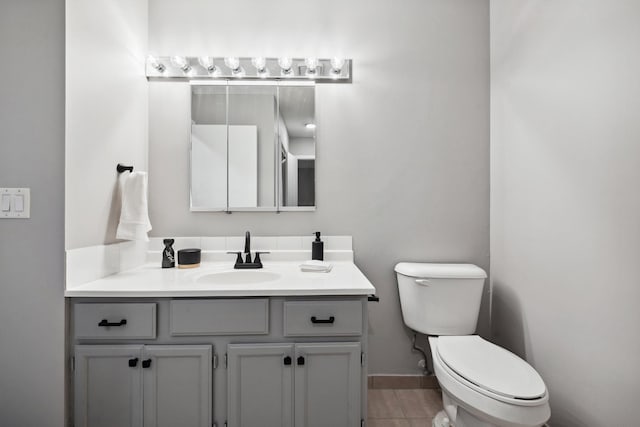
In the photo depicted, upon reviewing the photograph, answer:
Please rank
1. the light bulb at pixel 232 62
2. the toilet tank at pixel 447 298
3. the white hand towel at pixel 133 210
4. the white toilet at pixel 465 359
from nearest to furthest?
the white toilet at pixel 465 359, the white hand towel at pixel 133 210, the toilet tank at pixel 447 298, the light bulb at pixel 232 62

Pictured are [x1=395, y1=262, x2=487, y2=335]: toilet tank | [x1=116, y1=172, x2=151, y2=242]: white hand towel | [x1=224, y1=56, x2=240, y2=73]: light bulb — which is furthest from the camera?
[x1=224, y1=56, x2=240, y2=73]: light bulb

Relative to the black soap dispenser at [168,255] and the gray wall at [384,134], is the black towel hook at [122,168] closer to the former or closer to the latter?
the gray wall at [384,134]

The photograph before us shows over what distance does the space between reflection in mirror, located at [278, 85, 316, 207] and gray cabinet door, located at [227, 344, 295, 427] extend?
87 centimetres

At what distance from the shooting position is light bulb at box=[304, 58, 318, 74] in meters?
1.74

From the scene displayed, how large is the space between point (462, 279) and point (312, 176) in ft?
3.39

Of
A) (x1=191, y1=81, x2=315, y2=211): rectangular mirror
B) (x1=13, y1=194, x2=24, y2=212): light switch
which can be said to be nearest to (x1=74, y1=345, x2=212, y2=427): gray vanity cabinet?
(x1=13, y1=194, x2=24, y2=212): light switch

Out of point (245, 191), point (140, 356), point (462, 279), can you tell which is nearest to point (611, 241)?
point (462, 279)

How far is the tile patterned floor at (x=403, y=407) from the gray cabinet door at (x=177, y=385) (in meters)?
0.88

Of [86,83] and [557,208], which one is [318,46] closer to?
[86,83]

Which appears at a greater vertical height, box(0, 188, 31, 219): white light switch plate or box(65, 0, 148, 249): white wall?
box(65, 0, 148, 249): white wall

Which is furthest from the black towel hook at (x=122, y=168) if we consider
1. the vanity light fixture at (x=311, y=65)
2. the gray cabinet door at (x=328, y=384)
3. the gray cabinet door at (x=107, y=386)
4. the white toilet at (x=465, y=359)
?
the white toilet at (x=465, y=359)

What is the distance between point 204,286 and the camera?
4.16 ft

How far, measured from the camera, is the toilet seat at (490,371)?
1.06 metres

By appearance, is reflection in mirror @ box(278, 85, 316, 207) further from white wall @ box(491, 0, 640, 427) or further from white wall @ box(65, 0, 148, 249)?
white wall @ box(491, 0, 640, 427)
